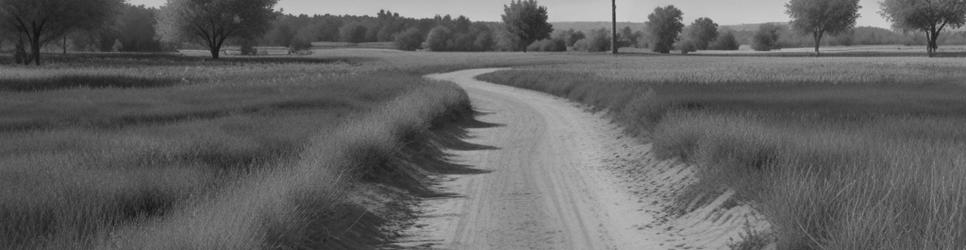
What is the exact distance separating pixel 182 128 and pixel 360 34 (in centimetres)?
18370

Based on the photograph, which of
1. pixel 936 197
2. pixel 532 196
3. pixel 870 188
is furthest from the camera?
pixel 532 196

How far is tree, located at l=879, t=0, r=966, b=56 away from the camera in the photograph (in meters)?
82.9

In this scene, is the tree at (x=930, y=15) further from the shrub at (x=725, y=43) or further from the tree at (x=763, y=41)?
the shrub at (x=725, y=43)

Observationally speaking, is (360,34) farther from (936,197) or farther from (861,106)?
(936,197)

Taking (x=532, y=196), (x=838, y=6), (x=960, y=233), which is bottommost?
(x=532, y=196)

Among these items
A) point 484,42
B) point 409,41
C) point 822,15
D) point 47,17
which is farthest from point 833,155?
point 409,41

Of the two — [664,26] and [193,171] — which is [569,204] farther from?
[664,26]

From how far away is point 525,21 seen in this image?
127688mm

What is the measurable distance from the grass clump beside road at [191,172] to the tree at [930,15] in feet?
253

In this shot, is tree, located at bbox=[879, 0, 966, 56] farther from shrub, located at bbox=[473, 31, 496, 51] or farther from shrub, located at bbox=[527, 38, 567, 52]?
shrub, located at bbox=[473, 31, 496, 51]

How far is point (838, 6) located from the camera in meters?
102

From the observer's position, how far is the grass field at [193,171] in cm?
695

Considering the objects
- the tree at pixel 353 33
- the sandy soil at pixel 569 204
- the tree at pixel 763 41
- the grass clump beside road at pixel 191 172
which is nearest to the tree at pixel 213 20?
the grass clump beside road at pixel 191 172

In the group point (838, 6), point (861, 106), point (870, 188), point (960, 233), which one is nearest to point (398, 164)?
point (870, 188)
